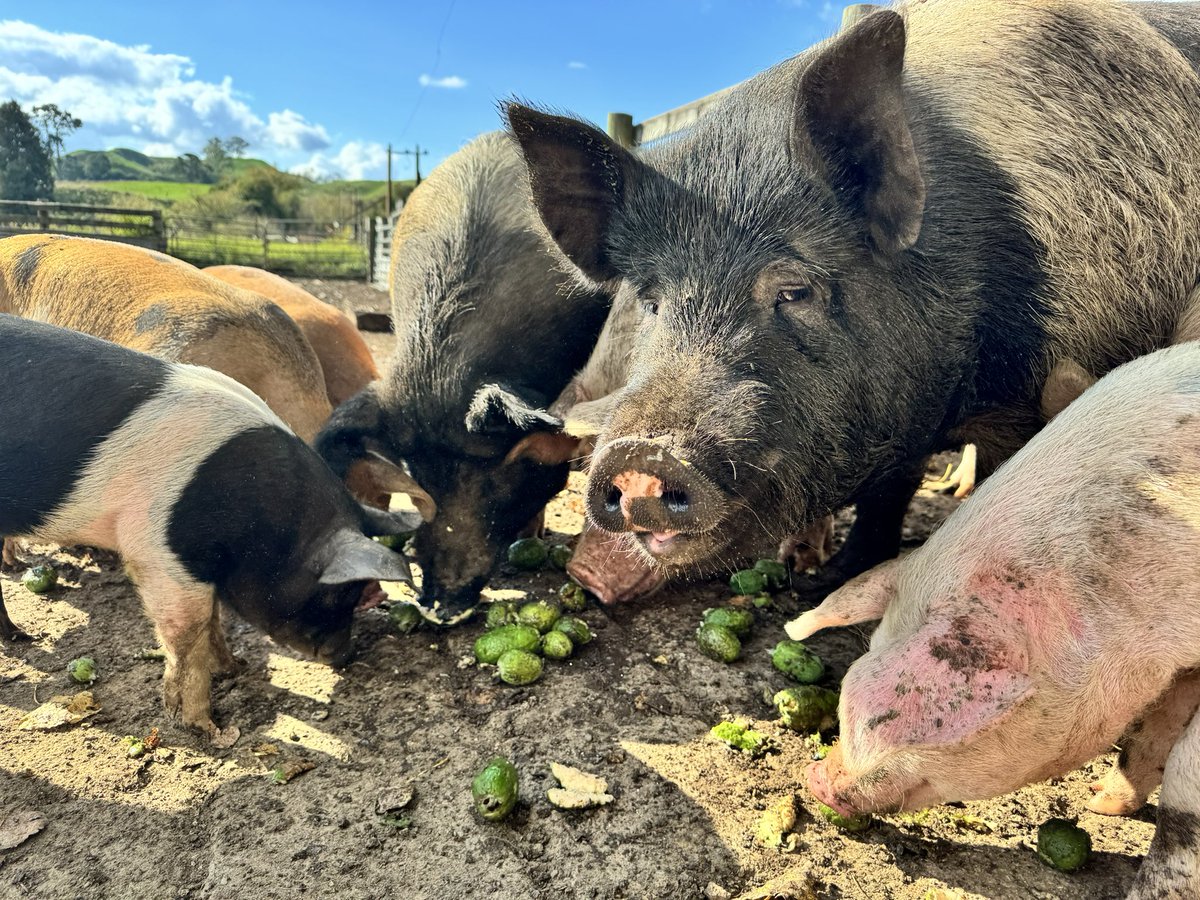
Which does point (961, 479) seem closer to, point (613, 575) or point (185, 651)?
point (613, 575)

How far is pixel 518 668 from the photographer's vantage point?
291 centimetres

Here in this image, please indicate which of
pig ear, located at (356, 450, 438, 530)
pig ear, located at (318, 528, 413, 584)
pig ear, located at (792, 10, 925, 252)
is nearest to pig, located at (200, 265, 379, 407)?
pig ear, located at (356, 450, 438, 530)

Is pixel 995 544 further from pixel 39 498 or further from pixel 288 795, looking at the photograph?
pixel 39 498

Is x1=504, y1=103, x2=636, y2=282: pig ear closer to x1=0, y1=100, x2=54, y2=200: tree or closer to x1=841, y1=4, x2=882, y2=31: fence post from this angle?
x1=841, y1=4, x2=882, y2=31: fence post

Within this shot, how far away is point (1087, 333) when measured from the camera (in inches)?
102

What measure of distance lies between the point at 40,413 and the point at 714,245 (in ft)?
8.12

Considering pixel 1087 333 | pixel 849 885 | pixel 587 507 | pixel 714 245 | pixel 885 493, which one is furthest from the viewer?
pixel 885 493

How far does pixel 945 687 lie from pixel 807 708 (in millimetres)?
910

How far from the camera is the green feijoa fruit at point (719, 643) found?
3037 mm

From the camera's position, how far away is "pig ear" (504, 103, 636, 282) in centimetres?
256

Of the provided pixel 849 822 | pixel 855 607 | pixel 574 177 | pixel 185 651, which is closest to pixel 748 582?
pixel 855 607

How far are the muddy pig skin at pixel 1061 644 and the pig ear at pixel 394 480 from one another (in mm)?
2169

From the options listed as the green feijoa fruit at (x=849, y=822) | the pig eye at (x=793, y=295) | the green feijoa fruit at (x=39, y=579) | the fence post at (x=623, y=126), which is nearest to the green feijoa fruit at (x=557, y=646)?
the green feijoa fruit at (x=849, y=822)

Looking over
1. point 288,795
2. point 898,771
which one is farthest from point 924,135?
point 288,795
